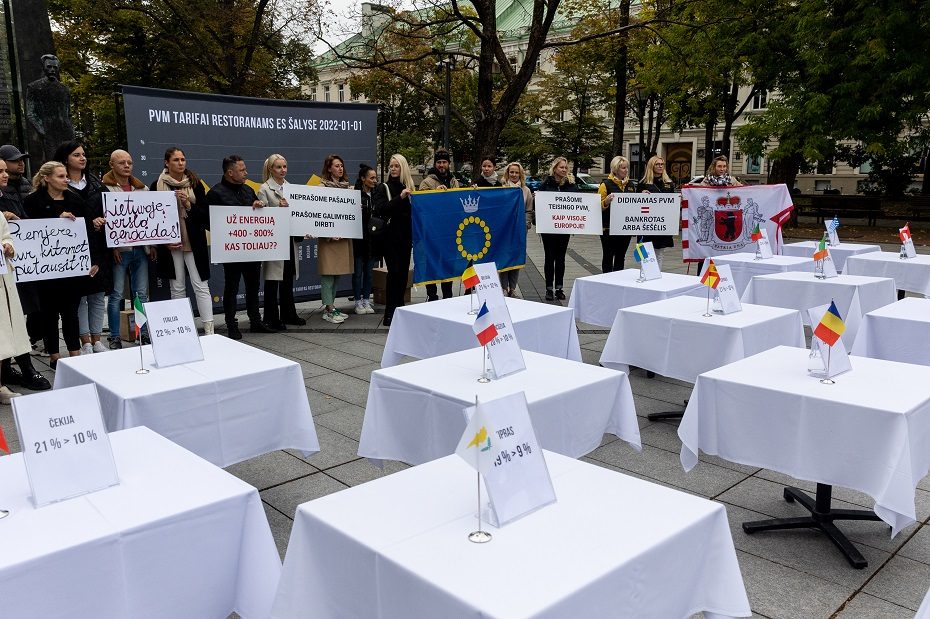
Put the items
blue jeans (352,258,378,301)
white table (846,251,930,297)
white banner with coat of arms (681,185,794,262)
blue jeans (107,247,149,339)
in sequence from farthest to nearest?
white banner with coat of arms (681,185,794,262)
blue jeans (352,258,378,301)
white table (846,251,930,297)
blue jeans (107,247,149,339)

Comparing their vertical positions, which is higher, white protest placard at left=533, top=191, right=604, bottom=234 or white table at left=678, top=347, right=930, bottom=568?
white protest placard at left=533, top=191, right=604, bottom=234

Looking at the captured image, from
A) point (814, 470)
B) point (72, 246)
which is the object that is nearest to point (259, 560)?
point (814, 470)

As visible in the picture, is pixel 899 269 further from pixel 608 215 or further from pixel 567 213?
pixel 567 213

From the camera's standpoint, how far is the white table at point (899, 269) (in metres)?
8.62

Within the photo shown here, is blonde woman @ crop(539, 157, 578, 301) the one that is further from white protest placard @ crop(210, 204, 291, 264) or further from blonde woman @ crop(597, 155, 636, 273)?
white protest placard @ crop(210, 204, 291, 264)

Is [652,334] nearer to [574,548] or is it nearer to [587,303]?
[587,303]

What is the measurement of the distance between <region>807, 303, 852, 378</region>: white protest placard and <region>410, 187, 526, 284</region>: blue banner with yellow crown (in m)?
5.83

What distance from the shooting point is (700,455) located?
5.30 m

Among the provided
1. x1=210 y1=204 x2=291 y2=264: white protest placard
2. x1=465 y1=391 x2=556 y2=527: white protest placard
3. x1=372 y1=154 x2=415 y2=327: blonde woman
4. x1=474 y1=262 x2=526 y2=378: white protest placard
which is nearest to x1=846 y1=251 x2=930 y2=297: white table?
x1=372 y1=154 x2=415 y2=327: blonde woman

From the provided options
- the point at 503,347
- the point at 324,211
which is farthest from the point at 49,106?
the point at 503,347

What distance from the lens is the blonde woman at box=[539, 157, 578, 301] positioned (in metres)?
11.0

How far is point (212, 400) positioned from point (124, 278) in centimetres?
484

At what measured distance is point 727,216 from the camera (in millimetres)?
10914

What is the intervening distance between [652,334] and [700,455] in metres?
0.97
